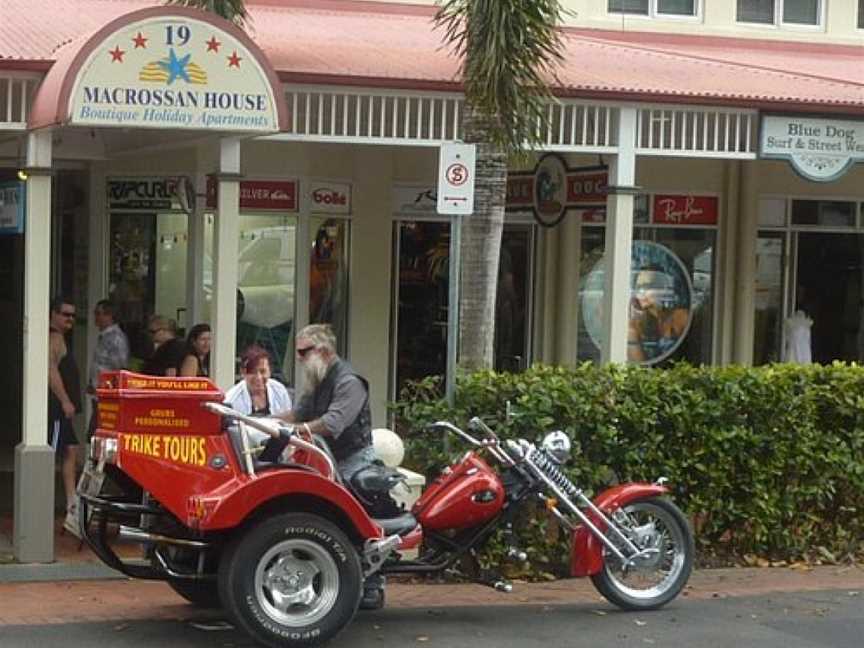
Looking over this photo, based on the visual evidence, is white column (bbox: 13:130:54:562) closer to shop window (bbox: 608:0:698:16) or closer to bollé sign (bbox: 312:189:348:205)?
bollé sign (bbox: 312:189:348:205)

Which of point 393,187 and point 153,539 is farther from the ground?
point 393,187

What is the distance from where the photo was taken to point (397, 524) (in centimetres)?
819

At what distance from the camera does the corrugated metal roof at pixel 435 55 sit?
11016 millimetres

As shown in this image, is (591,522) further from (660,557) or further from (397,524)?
(397,524)

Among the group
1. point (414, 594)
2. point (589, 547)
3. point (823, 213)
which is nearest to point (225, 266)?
point (414, 594)

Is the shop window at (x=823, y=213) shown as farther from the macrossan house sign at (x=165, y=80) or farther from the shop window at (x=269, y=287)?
the macrossan house sign at (x=165, y=80)

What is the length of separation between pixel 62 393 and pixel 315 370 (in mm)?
2925

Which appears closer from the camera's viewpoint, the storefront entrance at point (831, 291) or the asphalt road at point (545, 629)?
the asphalt road at point (545, 629)

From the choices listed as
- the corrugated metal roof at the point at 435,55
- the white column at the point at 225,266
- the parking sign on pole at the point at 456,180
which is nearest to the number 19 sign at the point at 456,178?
the parking sign on pole at the point at 456,180

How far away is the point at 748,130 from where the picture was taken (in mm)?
12188

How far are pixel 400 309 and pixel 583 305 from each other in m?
1.97

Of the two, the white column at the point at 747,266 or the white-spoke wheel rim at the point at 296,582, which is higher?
the white column at the point at 747,266

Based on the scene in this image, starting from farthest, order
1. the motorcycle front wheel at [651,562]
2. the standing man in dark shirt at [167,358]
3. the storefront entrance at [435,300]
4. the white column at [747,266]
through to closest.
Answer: the white column at [747,266] < the storefront entrance at [435,300] < the standing man in dark shirt at [167,358] < the motorcycle front wheel at [651,562]

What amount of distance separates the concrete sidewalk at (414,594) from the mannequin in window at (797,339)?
5.85 metres
